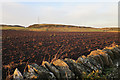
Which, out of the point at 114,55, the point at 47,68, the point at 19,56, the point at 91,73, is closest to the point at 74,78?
the point at 91,73

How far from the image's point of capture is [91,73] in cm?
253

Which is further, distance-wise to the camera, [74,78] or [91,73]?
[91,73]

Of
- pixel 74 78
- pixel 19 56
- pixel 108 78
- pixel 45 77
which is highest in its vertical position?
pixel 19 56

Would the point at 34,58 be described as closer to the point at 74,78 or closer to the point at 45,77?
the point at 45,77

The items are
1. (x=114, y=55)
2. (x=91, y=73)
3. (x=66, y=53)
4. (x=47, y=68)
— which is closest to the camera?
(x=47, y=68)

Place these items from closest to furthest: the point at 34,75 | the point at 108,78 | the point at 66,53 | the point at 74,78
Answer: the point at 34,75 → the point at 74,78 → the point at 108,78 → the point at 66,53

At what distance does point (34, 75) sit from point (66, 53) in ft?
6.07

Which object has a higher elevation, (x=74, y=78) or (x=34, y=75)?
(x=34, y=75)

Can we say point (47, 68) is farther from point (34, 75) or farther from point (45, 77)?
point (34, 75)

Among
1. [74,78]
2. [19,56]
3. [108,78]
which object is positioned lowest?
[108,78]

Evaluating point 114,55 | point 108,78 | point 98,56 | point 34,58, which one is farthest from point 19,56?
point 114,55

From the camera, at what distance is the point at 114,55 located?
4.19 meters

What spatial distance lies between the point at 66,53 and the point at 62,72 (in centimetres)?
137

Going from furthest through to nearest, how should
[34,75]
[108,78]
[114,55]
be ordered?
[114,55], [108,78], [34,75]
